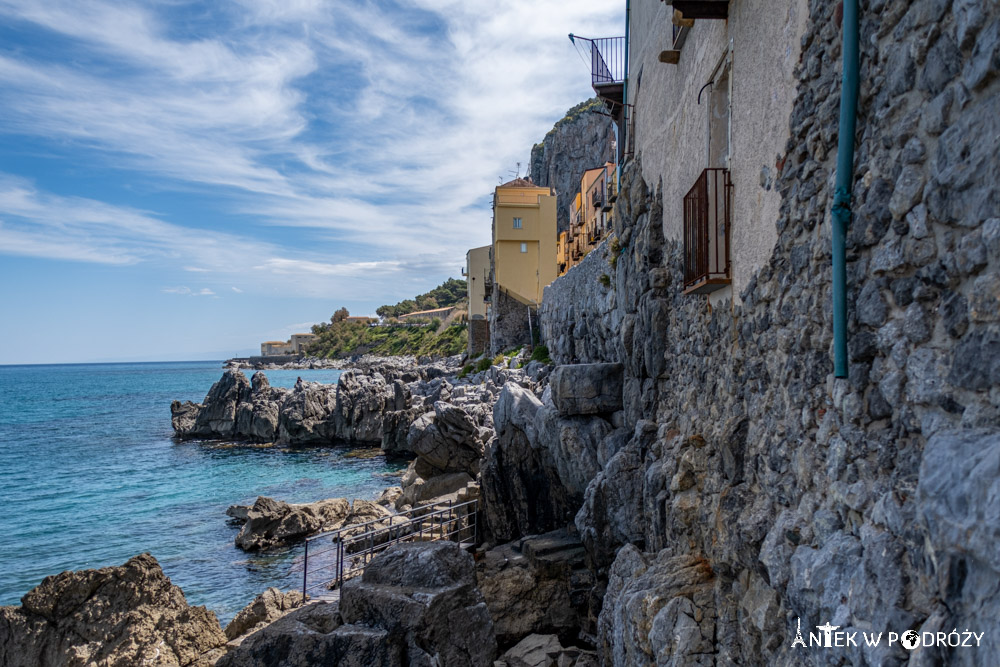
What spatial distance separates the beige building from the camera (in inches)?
193

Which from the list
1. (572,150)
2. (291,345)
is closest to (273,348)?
(291,345)

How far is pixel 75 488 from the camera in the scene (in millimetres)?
29719

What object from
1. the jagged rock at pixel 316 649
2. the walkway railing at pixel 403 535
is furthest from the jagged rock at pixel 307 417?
the jagged rock at pixel 316 649

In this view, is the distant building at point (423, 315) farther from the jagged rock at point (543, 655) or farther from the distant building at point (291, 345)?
the jagged rock at point (543, 655)

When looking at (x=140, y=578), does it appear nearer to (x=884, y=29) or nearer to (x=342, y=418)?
(x=884, y=29)

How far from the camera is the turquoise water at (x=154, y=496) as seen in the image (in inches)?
662

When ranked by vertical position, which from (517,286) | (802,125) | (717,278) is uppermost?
(517,286)

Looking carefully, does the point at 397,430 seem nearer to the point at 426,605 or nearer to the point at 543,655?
the point at 543,655

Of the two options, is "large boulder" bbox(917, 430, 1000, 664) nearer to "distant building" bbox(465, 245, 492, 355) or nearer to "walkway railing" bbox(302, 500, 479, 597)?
"walkway railing" bbox(302, 500, 479, 597)

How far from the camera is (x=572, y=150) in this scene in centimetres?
8112

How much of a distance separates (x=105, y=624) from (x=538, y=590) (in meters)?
6.19

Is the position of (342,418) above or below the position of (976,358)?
below

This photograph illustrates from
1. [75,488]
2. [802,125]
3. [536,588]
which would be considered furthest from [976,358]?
[75,488]

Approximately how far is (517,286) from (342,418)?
45.6 ft
